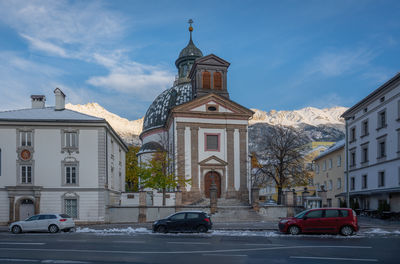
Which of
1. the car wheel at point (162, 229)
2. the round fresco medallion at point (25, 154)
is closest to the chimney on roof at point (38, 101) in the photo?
the round fresco medallion at point (25, 154)

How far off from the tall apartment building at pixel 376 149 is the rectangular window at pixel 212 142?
14.1 metres

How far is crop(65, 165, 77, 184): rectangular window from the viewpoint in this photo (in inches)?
1332

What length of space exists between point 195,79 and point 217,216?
63.3ft

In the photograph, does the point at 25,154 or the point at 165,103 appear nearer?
the point at 25,154

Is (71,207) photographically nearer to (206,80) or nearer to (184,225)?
(184,225)

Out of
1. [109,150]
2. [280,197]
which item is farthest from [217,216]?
[109,150]

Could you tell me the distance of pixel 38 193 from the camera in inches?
1294

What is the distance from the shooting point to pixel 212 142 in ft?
149

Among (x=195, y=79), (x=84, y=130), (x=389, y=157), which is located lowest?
(x=389, y=157)

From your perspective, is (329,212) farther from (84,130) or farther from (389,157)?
(84,130)

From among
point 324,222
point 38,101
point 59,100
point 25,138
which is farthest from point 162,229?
point 38,101

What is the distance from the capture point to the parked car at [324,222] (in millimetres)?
21359

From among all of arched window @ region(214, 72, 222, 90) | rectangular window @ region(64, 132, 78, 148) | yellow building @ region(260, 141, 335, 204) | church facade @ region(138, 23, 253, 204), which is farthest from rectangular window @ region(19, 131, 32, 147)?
yellow building @ region(260, 141, 335, 204)

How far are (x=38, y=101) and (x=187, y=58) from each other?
102 feet
